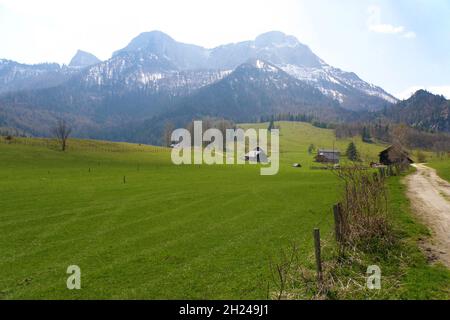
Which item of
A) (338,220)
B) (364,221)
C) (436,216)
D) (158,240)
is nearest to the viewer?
(338,220)

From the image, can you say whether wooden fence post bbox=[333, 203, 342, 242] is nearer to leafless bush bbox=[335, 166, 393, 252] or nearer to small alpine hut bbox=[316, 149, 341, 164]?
leafless bush bbox=[335, 166, 393, 252]

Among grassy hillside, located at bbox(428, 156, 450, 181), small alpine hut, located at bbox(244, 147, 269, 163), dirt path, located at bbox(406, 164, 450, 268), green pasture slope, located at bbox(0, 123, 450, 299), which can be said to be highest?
small alpine hut, located at bbox(244, 147, 269, 163)

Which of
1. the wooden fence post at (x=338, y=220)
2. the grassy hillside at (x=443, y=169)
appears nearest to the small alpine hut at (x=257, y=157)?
the grassy hillside at (x=443, y=169)

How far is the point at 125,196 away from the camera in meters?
41.9

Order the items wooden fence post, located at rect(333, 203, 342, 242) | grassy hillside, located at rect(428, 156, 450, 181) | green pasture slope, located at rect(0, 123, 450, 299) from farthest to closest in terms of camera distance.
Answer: grassy hillside, located at rect(428, 156, 450, 181), wooden fence post, located at rect(333, 203, 342, 242), green pasture slope, located at rect(0, 123, 450, 299)

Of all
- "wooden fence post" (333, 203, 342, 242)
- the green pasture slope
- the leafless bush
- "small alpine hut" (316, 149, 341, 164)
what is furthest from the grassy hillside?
"wooden fence post" (333, 203, 342, 242)

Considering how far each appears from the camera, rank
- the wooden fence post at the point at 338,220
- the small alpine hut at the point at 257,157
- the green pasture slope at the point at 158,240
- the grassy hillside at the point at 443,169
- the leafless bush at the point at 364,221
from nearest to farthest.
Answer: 1. the green pasture slope at the point at 158,240
2. the wooden fence post at the point at 338,220
3. the leafless bush at the point at 364,221
4. the grassy hillside at the point at 443,169
5. the small alpine hut at the point at 257,157

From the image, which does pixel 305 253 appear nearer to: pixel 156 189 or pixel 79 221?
pixel 79 221

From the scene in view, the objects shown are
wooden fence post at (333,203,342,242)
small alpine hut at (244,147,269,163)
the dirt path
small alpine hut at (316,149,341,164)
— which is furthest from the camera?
small alpine hut at (244,147,269,163)

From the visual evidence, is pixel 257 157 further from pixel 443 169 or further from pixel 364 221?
pixel 364 221

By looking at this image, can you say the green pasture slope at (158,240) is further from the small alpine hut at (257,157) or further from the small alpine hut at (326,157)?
the small alpine hut at (326,157)

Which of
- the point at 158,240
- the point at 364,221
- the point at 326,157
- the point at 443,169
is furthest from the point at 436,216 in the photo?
the point at 326,157
